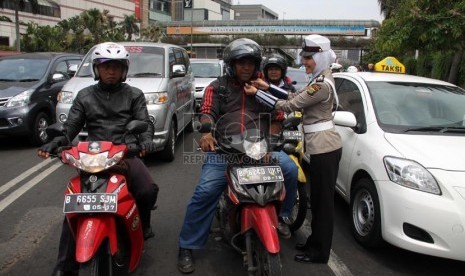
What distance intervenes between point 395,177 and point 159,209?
2.71m

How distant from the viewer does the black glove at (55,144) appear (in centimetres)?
298

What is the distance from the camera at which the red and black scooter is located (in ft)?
9.61

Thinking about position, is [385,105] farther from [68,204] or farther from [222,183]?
[68,204]

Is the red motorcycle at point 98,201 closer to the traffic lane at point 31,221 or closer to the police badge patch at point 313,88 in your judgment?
the traffic lane at point 31,221

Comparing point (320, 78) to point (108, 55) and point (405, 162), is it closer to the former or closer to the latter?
point (405, 162)

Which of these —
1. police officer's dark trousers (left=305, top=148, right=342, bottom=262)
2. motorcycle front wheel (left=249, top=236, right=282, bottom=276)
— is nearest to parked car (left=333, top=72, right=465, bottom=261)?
police officer's dark trousers (left=305, top=148, right=342, bottom=262)

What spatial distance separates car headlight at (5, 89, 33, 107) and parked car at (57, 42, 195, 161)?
1.21 m

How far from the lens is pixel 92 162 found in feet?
9.07

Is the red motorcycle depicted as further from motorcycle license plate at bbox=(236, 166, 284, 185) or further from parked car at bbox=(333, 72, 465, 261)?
parked car at bbox=(333, 72, 465, 261)

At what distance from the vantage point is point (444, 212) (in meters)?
3.35

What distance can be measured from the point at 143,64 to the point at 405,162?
5011 mm

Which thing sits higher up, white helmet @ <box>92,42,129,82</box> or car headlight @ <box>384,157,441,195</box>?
white helmet @ <box>92,42,129,82</box>

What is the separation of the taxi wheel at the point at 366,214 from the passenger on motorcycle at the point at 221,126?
2.76 ft

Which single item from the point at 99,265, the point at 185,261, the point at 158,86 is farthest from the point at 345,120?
the point at 158,86
